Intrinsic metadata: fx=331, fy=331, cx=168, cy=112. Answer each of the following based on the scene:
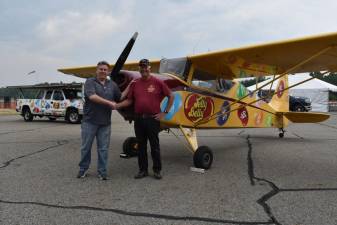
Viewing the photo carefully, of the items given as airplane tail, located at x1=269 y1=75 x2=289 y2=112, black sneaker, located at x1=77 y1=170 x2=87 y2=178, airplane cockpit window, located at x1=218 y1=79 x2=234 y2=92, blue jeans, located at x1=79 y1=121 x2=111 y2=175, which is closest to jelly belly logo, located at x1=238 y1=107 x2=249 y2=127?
airplane cockpit window, located at x1=218 y1=79 x2=234 y2=92

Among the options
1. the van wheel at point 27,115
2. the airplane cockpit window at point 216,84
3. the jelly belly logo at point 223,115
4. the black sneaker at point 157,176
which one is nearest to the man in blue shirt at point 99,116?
the black sneaker at point 157,176

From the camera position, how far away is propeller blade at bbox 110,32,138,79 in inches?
205

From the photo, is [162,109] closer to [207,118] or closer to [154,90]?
[154,90]

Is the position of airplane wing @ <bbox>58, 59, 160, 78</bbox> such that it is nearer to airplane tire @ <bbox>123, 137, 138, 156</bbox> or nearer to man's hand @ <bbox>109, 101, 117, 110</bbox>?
airplane tire @ <bbox>123, 137, 138, 156</bbox>

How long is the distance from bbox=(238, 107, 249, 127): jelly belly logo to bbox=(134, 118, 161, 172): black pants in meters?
3.56

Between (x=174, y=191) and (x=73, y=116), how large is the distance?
13.0 meters

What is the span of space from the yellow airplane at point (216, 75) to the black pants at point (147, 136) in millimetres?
354

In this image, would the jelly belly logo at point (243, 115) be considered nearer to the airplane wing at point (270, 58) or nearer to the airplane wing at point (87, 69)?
the airplane wing at point (270, 58)

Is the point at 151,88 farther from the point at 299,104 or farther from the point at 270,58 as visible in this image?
the point at 299,104

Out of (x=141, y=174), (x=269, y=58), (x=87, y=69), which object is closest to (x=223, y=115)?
(x=269, y=58)

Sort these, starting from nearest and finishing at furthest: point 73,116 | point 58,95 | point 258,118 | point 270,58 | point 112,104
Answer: point 112,104 < point 270,58 < point 258,118 < point 73,116 < point 58,95

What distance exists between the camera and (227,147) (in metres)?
8.45

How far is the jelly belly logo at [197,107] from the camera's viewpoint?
620 centimetres

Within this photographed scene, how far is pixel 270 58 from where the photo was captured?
265 inches
